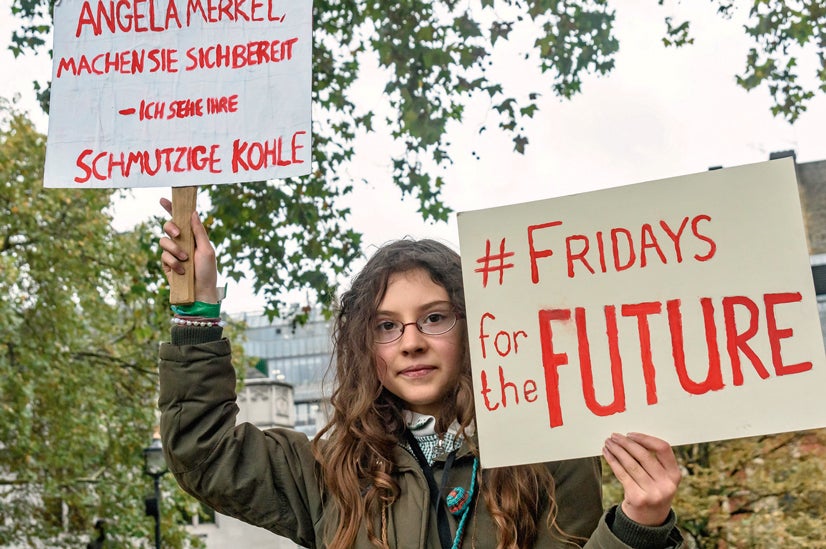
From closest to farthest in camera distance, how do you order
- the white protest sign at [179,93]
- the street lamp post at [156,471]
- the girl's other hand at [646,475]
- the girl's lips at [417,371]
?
the girl's other hand at [646,475] < the girl's lips at [417,371] < the white protest sign at [179,93] < the street lamp post at [156,471]

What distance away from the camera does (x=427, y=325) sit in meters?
2.19

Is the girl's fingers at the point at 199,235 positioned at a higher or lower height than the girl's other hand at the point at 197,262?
higher

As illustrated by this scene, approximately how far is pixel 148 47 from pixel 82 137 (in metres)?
0.28

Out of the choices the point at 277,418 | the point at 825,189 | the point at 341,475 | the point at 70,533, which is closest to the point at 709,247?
the point at 341,475

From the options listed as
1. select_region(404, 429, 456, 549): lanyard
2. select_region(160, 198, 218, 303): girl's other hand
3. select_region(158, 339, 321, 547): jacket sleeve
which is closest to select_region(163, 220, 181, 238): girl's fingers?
select_region(160, 198, 218, 303): girl's other hand

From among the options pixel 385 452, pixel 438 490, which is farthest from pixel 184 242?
pixel 438 490

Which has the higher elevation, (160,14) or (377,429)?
(160,14)

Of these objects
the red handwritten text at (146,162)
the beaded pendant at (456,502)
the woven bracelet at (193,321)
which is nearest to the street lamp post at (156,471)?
the red handwritten text at (146,162)

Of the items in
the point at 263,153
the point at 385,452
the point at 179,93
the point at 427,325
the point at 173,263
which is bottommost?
the point at 385,452

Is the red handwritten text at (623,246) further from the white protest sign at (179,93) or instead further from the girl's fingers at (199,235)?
the girl's fingers at (199,235)

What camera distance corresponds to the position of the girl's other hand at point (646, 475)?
1.78 metres

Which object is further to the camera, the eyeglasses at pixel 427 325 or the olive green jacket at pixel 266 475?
the eyeglasses at pixel 427 325

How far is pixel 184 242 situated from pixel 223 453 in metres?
0.49

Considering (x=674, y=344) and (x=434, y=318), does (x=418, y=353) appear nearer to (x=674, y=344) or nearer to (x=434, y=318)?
(x=434, y=318)
